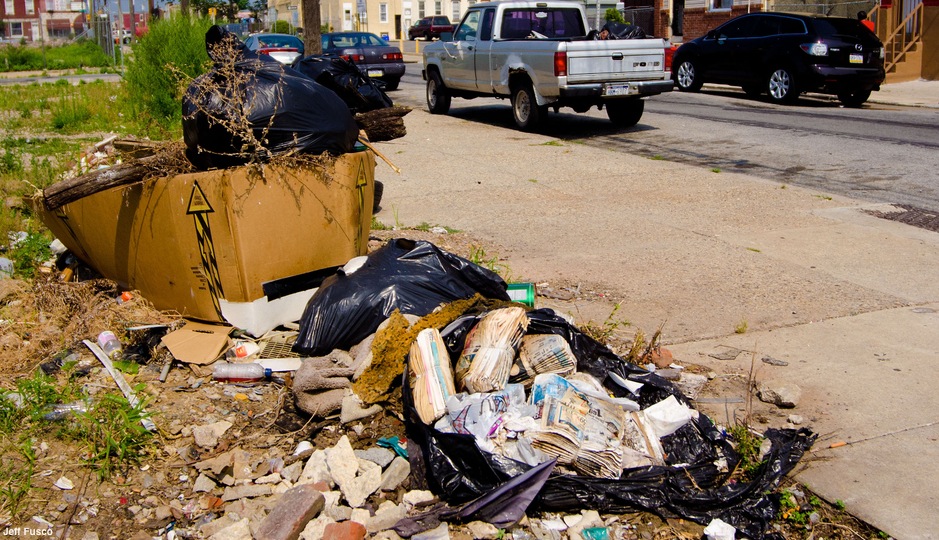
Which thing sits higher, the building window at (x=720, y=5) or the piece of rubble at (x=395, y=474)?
the building window at (x=720, y=5)

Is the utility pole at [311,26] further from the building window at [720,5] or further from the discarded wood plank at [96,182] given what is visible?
the building window at [720,5]

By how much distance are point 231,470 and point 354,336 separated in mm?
1090

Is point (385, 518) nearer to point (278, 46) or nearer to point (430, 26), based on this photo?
point (278, 46)

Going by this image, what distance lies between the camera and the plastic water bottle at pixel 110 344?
482cm

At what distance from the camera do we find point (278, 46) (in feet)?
73.3

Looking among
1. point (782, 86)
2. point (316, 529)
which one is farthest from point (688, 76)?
point (316, 529)

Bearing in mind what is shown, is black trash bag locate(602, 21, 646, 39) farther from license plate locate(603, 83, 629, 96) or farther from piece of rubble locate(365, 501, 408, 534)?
piece of rubble locate(365, 501, 408, 534)

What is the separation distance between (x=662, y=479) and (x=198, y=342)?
2.68 meters

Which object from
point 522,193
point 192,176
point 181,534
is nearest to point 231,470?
point 181,534

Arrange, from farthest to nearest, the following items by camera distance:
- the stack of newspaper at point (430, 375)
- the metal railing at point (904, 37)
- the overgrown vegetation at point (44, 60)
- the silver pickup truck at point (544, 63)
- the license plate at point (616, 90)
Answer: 1. the overgrown vegetation at point (44, 60)
2. the metal railing at point (904, 37)
3. the license plate at point (616, 90)
4. the silver pickup truck at point (544, 63)
5. the stack of newspaper at point (430, 375)

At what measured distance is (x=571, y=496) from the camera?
3.46 metres

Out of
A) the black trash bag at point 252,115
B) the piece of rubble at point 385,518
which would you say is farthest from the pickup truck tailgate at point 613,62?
the piece of rubble at point 385,518

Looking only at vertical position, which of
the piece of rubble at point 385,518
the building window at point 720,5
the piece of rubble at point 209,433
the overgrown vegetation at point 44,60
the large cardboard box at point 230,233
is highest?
the building window at point 720,5

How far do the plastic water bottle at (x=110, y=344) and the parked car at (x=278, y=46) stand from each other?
56.2 ft
